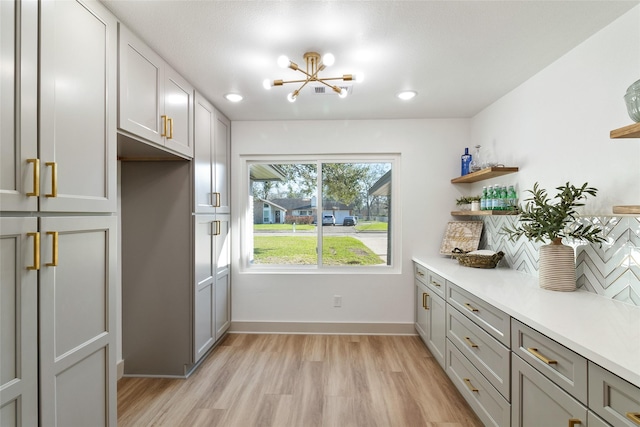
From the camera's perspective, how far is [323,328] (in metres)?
3.49

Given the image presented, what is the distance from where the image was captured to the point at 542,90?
→ 7.42 ft

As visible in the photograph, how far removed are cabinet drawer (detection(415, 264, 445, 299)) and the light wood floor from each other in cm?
68

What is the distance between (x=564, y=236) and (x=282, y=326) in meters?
2.76

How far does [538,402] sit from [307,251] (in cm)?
258

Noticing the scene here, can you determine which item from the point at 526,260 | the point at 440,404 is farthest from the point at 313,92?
the point at 440,404

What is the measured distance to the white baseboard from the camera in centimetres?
346

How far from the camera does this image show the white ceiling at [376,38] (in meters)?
1.60

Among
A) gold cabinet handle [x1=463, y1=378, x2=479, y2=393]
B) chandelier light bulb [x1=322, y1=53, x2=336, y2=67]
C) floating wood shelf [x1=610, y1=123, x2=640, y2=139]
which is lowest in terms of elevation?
gold cabinet handle [x1=463, y1=378, x2=479, y2=393]

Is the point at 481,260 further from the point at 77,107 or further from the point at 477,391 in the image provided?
the point at 77,107

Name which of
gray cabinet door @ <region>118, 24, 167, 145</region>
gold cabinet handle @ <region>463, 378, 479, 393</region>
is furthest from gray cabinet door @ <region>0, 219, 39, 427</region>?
gold cabinet handle @ <region>463, 378, 479, 393</region>

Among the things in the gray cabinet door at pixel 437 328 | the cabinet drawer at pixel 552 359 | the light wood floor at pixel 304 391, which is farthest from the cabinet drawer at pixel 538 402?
the gray cabinet door at pixel 437 328

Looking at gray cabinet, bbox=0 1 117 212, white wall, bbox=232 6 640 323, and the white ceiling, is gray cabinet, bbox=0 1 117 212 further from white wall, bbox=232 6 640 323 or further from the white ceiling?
white wall, bbox=232 6 640 323

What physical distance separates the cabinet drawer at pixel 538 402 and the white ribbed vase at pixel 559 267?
0.66 m

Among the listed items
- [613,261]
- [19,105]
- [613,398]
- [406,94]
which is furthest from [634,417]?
[406,94]
